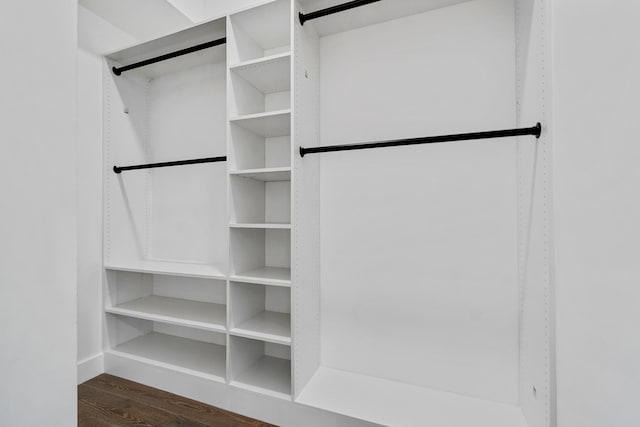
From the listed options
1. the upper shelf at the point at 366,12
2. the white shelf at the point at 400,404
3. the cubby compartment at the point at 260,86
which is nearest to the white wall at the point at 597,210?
the white shelf at the point at 400,404

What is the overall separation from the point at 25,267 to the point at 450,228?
161 centimetres

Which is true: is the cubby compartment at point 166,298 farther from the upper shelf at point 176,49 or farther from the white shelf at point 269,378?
the upper shelf at point 176,49

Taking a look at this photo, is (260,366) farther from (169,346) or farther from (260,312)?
(169,346)

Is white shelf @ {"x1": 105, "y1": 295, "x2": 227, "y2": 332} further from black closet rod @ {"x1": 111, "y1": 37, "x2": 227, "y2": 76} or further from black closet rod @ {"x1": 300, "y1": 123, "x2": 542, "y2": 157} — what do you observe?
black closet rod @ {"x1": 111, "y1": 37, "x2": 227, "y2": 76}

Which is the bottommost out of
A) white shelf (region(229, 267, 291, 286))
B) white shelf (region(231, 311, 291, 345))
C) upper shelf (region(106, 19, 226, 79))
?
white shelf (region(231, 311, 291, 345))

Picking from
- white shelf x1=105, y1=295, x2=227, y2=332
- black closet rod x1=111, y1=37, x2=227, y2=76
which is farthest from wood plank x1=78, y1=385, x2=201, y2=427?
black closet rod x1=111, y1=37, x2=227, y2=76

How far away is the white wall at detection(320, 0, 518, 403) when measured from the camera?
4.85ft

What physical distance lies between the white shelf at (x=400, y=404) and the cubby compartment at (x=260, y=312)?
34cm

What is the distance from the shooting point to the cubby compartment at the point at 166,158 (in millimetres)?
2088

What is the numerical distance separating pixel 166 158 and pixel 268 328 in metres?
1.54

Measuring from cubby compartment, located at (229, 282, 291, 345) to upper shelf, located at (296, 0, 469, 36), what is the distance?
153 centimetres

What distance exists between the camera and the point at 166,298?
229 cm

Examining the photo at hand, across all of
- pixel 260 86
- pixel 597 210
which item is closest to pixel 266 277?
pixel 260 86

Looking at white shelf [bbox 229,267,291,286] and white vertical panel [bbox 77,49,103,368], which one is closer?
white shelf [bbox 229,267,291,286]
